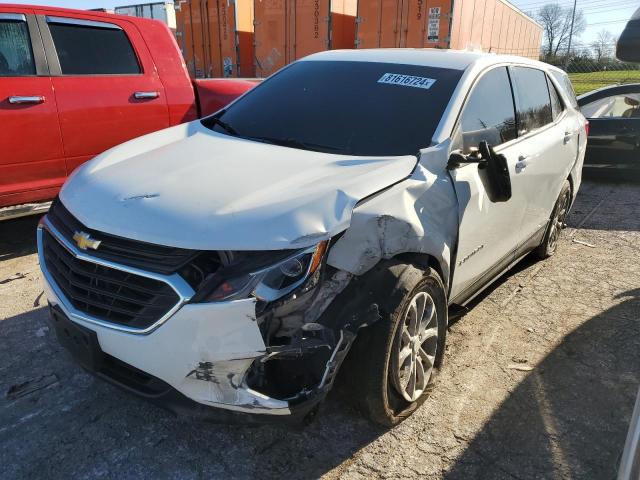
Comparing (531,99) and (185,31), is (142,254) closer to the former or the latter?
(531,99)

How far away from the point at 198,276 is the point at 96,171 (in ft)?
3.61

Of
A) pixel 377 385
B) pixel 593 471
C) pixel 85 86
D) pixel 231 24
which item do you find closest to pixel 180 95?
pixel 85 86

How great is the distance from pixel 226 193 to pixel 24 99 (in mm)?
2804

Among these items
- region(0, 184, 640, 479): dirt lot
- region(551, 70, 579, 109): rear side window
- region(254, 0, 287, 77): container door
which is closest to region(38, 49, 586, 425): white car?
region(0, 184, 640, 479): dirt lot

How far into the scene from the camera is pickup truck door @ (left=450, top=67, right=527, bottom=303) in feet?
9.62

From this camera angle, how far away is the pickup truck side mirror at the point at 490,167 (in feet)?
9.23

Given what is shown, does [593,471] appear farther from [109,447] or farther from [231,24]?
[231,24]

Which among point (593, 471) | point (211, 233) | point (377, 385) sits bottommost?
point (593, 471)

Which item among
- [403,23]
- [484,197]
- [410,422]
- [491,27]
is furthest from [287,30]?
[410,422]

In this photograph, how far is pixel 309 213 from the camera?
2.15 metres

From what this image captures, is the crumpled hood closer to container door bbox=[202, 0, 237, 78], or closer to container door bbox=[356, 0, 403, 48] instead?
container door bbox=[356, 0, 403, 48]

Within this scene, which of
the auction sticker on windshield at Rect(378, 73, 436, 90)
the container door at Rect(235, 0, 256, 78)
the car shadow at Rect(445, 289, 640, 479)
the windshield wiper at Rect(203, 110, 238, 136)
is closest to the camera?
the car shadow at Rect(445, 289, 640, 479)

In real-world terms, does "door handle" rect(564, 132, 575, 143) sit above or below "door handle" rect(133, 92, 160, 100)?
below

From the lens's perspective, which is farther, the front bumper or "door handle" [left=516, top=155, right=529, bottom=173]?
"door handle" [left=516, top=155, right=529, bottom=173]
